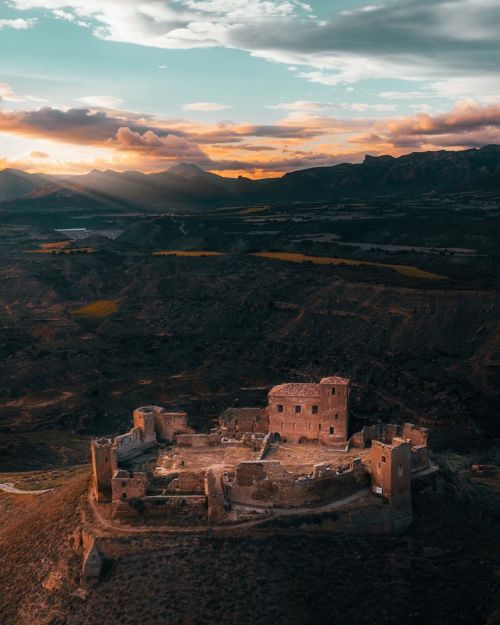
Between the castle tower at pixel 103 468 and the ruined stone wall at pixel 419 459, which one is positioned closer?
the castle tower at pixel 103 468

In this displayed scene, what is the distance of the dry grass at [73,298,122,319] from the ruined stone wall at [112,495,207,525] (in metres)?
104

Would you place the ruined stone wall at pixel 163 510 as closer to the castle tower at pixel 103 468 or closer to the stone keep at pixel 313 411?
the castle tower at pixel 103 468

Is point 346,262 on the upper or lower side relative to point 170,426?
lower

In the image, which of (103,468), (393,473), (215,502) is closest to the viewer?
(215,502)

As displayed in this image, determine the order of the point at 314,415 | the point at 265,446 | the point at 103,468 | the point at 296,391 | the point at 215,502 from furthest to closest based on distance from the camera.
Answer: the point at 296,391, the point at 314,415, the point at 265,446, the point at 103,468, the point at 215,502

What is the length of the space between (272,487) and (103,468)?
11.4m

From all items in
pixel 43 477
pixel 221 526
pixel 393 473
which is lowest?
pixel 43 477

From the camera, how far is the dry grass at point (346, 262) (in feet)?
472

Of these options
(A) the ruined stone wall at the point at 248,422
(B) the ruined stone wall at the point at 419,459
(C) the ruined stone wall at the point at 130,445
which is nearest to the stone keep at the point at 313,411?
(A) the ruined stone wall at the point at 248,422

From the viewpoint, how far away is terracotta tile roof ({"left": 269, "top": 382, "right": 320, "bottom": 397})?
200ft

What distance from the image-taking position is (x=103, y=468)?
5309cm

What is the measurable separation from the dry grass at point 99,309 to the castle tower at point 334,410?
9723 centimetres

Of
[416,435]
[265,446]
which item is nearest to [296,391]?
[265,446]

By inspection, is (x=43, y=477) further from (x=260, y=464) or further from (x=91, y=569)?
(x=260, y=464)
